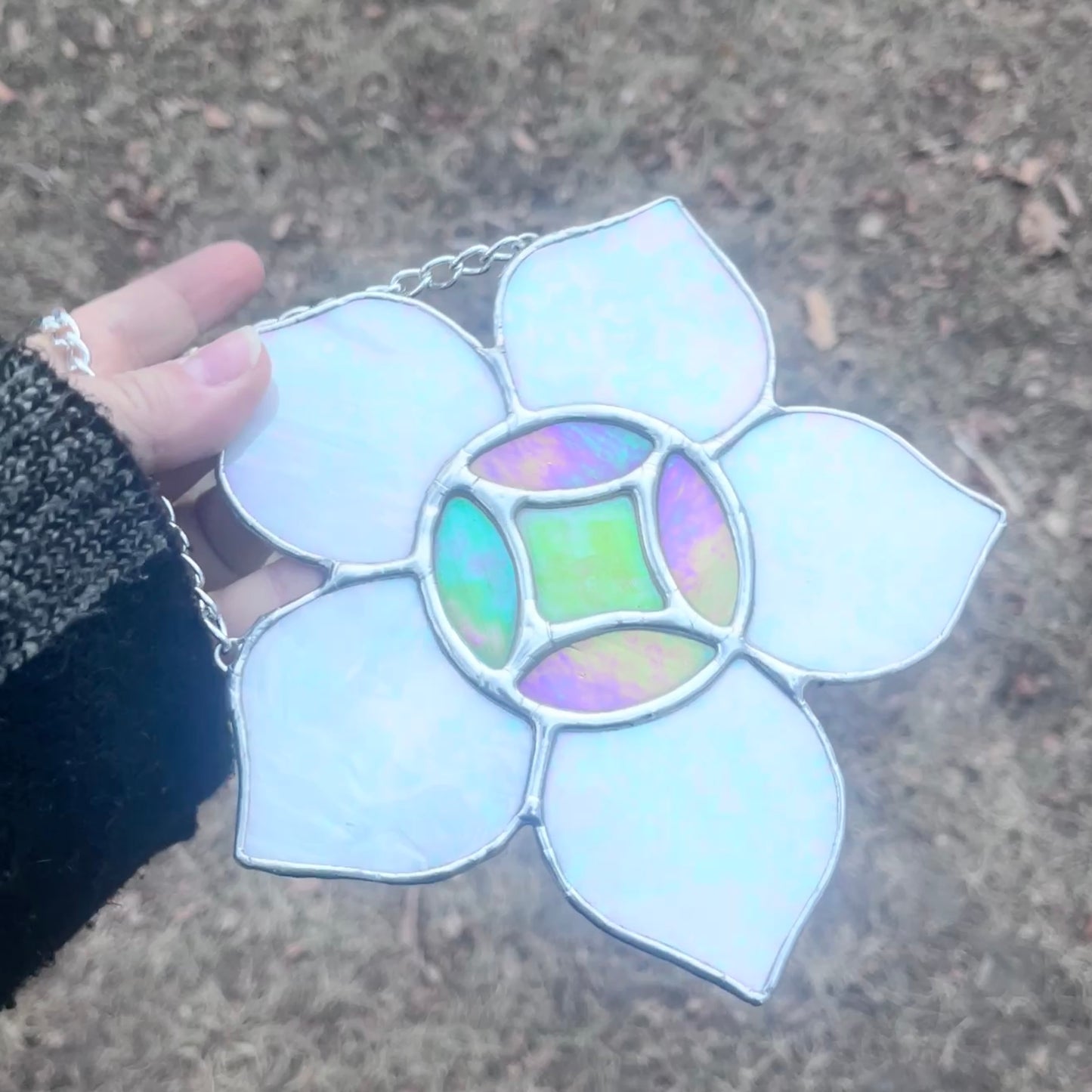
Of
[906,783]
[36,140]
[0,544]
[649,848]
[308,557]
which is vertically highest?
[36,140]

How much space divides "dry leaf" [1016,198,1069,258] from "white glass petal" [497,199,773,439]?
665 mm

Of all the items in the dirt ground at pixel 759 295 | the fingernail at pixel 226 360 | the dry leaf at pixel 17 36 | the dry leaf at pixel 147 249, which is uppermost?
the dry leaf at pixel 17 36

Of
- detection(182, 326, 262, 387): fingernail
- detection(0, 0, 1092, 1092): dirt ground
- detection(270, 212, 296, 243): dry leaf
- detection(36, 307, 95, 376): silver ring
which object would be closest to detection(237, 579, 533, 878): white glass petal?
detection(182, 326, 262, 387): fingernail

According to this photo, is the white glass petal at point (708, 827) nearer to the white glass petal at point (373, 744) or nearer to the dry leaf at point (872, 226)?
the white glass petal at point (373, 744)

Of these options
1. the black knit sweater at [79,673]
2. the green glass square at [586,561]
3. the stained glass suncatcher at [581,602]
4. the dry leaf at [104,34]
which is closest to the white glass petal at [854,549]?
the stained glass suncatcher at [581,602]

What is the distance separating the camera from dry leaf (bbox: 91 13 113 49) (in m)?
1.68

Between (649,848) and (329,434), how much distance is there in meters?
0.59

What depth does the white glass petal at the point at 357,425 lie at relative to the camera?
1.16 metres

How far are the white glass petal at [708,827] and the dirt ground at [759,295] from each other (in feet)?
1.47

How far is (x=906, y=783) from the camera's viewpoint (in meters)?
1.57

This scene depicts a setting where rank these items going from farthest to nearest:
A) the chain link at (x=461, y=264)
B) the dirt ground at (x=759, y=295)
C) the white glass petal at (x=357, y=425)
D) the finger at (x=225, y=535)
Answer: the dirt ground at (x=759, y=295), the finger at (x=225, y=535), the chain link at (x=461, y=264), the white glass petal at (x=357, y=425)

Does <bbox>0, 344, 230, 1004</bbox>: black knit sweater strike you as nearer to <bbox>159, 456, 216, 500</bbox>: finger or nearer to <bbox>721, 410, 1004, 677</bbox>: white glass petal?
<bbox>159, 456, 216, 500</bbox>: finger

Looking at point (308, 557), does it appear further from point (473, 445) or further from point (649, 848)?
point (649, 848)

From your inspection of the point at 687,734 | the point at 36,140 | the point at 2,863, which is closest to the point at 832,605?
the point at 687,734
